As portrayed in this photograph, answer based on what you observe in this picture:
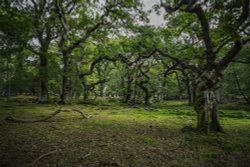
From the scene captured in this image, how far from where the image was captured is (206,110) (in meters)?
8.28

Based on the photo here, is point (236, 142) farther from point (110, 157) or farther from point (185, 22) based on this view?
point (185, 22)

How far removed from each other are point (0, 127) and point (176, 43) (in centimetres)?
1513

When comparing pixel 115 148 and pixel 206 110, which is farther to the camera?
pixel 206 110

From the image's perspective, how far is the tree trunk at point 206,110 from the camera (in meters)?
8.30

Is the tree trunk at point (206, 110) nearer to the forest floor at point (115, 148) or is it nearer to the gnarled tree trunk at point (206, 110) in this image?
the gnarled tree trunk at point (206, 110)

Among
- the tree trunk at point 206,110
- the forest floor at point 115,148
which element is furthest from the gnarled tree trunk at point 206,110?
the forest floor at point 115,148

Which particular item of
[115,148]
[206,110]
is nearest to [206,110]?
[206,110]

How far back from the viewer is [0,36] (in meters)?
8.71

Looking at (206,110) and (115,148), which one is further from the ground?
(206,110)

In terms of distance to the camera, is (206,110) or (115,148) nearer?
(115,148)

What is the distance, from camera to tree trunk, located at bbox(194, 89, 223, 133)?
8.30m

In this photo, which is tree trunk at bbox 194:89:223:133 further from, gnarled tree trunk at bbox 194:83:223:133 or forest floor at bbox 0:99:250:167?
forest floor at bbox 0:99:250:167

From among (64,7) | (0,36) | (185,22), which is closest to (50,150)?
(0,36)

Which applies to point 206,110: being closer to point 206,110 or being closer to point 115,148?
point 206,110
